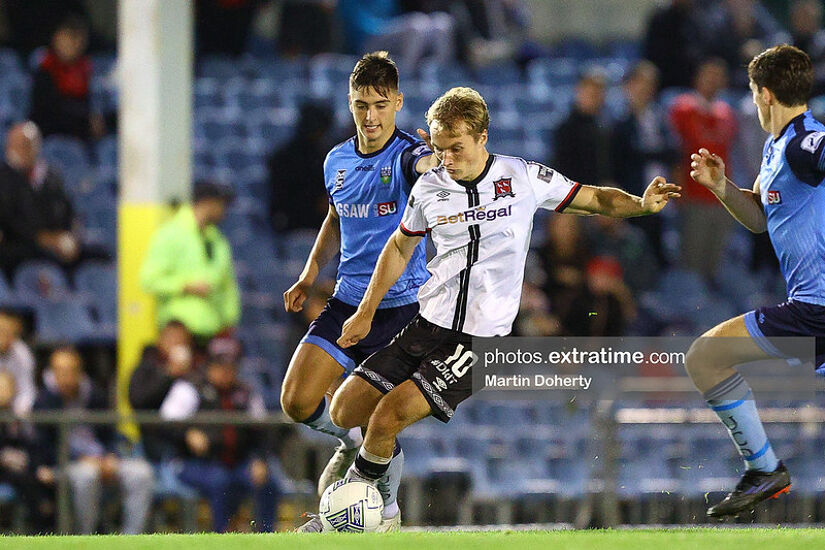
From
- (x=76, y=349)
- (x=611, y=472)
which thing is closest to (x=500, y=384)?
(x=611, y=472)

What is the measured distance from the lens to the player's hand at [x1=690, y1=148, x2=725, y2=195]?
22.5 ft

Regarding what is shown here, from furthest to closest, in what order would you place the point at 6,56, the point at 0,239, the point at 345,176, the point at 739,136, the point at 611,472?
the point at 6,56 → the point at 739,136 → the point at 0,239 → the point at 611,472 → the point at 345,176

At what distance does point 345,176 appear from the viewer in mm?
7312

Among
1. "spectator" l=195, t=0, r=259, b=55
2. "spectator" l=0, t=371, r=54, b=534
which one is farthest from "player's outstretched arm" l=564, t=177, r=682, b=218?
"spectator" l=195, t=0, r=259, b=55

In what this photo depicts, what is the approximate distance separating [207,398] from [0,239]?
2721mm

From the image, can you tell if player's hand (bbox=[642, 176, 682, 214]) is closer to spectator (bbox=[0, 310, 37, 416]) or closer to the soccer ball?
the soccer ball

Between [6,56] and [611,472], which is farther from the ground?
[6,56]

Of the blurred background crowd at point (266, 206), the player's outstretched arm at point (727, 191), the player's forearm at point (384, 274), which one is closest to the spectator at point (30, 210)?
the blurred background crowd at point (266, 206)

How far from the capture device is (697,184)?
12.7 metres

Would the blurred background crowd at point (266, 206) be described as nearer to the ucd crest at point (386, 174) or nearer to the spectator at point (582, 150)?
the spectator at point (582, 150)

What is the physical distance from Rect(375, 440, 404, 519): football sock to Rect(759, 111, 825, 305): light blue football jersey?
212cm

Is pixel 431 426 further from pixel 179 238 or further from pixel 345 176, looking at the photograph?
pixel 345 176

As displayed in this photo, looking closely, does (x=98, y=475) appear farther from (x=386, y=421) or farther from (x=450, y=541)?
(x=450, y=541)

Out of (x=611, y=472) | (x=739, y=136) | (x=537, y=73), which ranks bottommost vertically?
(x=611, y=472)
